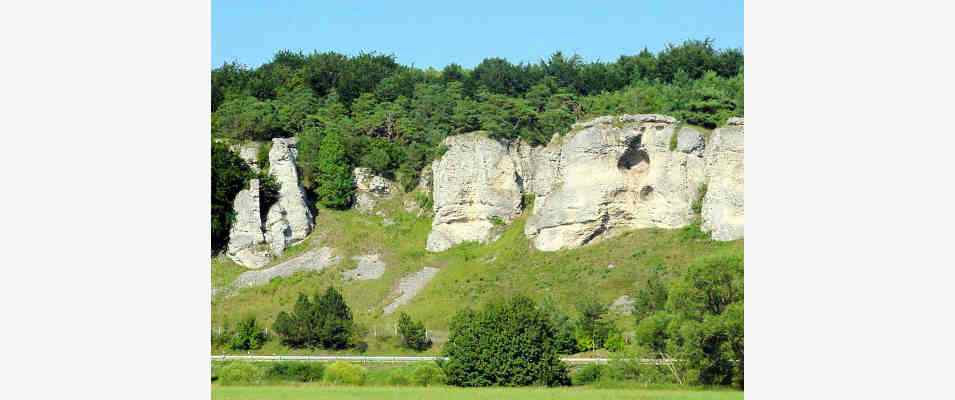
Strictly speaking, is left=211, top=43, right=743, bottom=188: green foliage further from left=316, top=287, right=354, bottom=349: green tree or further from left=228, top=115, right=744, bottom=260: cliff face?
left=316, top=287, right=354, bottom=349: green tree

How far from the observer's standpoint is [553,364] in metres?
30.1

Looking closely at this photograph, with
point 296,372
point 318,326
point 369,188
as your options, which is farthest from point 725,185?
point 296,372

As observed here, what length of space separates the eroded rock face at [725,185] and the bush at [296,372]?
2044 cm

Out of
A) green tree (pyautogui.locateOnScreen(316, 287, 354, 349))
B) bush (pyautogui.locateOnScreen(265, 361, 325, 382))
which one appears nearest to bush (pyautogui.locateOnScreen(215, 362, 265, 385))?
bush (pyautogui.locateOnScreen(265, 361, 325, 382))

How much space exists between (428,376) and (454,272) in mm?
21873

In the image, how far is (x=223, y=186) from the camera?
188 ft

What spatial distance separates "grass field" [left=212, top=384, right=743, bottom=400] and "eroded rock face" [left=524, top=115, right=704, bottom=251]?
2454 cm

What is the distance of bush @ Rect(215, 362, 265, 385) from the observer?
1132 inches

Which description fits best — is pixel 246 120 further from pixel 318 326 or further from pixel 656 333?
pixel 656 333

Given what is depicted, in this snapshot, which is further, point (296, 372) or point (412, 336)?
point (412, 336)

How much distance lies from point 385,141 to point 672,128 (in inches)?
581
